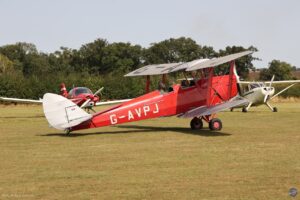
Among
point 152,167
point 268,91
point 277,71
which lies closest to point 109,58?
point 277,71

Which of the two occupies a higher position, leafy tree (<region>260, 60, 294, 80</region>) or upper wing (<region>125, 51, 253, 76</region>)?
leafy tree (<region>260, 60, 294, 80</region>)

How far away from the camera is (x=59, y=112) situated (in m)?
14.0

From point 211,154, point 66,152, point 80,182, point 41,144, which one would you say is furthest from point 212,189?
point 41,144

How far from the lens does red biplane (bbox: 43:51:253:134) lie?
46.5 feet

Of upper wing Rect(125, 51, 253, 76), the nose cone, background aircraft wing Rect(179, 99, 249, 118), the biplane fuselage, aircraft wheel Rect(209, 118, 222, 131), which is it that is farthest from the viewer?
the nose cone

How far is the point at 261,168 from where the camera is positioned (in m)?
8.73

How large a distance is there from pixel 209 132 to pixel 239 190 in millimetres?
8797

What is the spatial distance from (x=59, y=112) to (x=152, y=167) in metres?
A: 5.72

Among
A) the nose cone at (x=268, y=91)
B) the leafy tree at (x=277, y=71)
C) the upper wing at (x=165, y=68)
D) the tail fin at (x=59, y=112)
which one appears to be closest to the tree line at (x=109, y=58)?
the leafy tree at (x=277, y=71)

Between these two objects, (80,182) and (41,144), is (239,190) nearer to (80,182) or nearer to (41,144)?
(80,182)

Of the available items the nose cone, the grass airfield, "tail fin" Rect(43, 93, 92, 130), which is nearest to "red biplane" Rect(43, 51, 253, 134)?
"tail fin" Rect(43, 93, 92, 130)

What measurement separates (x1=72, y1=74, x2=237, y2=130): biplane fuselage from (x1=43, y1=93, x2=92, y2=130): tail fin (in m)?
0.76

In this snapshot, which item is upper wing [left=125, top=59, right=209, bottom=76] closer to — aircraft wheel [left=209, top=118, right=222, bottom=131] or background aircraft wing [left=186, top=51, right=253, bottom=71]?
background aircraft wing [left=186, top=51, right=253, bottom=71]

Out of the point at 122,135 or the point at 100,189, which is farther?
the point at 122,135
